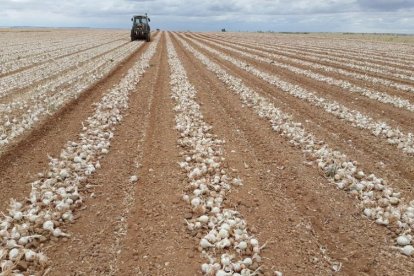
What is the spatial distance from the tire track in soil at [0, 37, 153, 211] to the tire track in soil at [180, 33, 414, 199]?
7015 mm

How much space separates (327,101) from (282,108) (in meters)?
2.43

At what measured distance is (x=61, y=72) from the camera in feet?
64.6

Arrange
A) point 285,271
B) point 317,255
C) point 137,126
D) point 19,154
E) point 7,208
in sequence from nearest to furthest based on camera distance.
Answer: point 285,271 → point 317,255 → point 7,208 → point 19,154 → point 137,126

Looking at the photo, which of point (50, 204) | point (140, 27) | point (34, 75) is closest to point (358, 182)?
point (50, 204)

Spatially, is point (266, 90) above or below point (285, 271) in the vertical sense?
above

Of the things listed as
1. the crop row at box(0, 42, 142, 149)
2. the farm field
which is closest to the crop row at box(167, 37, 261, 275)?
the farm field

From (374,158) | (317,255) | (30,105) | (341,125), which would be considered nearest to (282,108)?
(341,125)

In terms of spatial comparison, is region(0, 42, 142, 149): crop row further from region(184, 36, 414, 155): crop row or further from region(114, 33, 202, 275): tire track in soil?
region(184, 36, 414, 155): crop row

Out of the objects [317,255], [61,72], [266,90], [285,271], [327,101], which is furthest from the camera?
[61,72]

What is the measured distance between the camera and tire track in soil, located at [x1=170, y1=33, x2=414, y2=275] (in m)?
4.94

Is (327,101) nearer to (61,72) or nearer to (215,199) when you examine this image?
(215,199)

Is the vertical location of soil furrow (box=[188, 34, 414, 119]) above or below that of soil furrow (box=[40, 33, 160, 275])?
above

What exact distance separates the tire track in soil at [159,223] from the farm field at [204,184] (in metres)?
0.02

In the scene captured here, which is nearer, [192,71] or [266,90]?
[266,90]
